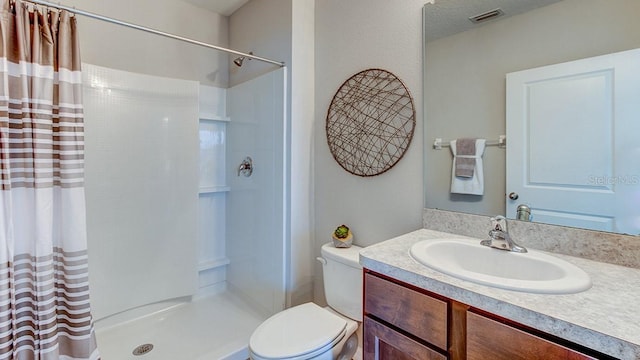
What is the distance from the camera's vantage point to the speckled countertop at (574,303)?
58 centimetres

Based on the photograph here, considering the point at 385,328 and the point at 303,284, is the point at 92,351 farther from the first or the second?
the point at 385,328

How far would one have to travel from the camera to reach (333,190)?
74.0 inches

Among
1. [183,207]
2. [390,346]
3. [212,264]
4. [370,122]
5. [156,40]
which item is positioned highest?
[156,40]

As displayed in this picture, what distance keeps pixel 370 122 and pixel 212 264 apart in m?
1.73

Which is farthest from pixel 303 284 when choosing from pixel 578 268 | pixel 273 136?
pixel 578 268

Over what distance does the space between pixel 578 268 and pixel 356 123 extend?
1.16m

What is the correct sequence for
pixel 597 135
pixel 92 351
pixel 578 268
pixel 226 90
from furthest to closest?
1. pixel 226 90
2. pixel 92 351
3. pixel 597 135
4. pixel 578 268

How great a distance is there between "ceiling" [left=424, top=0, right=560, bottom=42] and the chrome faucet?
842 mm

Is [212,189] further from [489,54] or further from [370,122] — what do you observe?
[489,54]

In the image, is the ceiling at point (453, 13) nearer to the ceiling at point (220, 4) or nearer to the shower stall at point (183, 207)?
the shower stall at point (183, 207)

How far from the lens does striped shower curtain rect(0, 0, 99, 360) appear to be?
3.68ft

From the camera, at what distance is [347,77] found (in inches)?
69.6

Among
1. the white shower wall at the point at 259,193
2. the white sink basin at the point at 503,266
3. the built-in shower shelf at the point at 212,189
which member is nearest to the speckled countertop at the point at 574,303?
the white sink basin at the point at 503,266

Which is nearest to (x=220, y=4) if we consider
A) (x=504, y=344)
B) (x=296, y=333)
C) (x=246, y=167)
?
(x=246, y=167)
